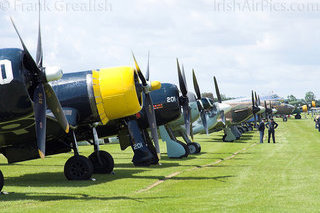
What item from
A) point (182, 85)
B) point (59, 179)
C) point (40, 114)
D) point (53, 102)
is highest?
point (53, 102)

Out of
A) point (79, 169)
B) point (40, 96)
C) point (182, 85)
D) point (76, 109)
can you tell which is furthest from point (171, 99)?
point (40, 96)

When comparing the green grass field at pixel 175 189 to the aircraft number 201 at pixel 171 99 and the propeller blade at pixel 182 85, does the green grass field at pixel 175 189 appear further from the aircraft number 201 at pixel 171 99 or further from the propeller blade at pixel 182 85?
the propeller blade at pixel 182 85

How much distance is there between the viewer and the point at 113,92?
16.9 meters

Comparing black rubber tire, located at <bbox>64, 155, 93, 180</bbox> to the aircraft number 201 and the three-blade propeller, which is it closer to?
the three-blade propeller

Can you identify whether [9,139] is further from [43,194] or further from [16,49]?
[16,49]

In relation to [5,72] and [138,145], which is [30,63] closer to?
[5,72]

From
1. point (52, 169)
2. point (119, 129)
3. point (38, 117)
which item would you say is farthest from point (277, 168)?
point (38, 117)

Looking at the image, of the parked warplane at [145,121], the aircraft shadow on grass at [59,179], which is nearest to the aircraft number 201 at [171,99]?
the parked warplane at [145,121]

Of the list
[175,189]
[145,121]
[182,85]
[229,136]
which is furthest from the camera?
[229,136]

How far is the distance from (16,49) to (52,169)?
1053 cm

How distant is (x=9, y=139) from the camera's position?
1650cm

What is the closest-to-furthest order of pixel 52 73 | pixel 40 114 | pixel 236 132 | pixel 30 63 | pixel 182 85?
pixel 40 114, pixel 30 63, pixel 52 73, pixel 182 85, pixel 236 132

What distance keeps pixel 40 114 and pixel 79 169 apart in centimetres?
464

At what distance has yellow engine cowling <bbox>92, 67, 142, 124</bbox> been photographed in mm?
16906
